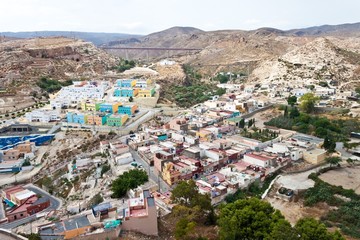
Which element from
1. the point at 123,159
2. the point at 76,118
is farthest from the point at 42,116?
the point at 123,159

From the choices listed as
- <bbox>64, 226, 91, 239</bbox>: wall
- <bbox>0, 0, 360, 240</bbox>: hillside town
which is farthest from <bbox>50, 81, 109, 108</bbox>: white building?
<bbox>64, 226, 91, 239</bbox>: wall

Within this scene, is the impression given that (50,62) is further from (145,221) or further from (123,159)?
(145,221)

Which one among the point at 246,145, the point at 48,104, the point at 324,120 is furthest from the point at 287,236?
→ the point at 48,104

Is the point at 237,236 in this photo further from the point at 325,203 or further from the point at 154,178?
the point at 154,178

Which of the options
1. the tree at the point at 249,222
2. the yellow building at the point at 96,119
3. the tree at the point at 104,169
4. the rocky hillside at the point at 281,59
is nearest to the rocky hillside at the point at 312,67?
the rocky hillside at the point at 281,59

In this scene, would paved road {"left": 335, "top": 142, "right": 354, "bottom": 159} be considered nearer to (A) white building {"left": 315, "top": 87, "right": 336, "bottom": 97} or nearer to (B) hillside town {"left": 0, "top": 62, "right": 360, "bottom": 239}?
(B) hillside town {"left": 0, "top": 62, "right": 360, "bottom": 239}

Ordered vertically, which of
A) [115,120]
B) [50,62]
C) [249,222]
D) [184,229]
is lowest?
[115,120]
